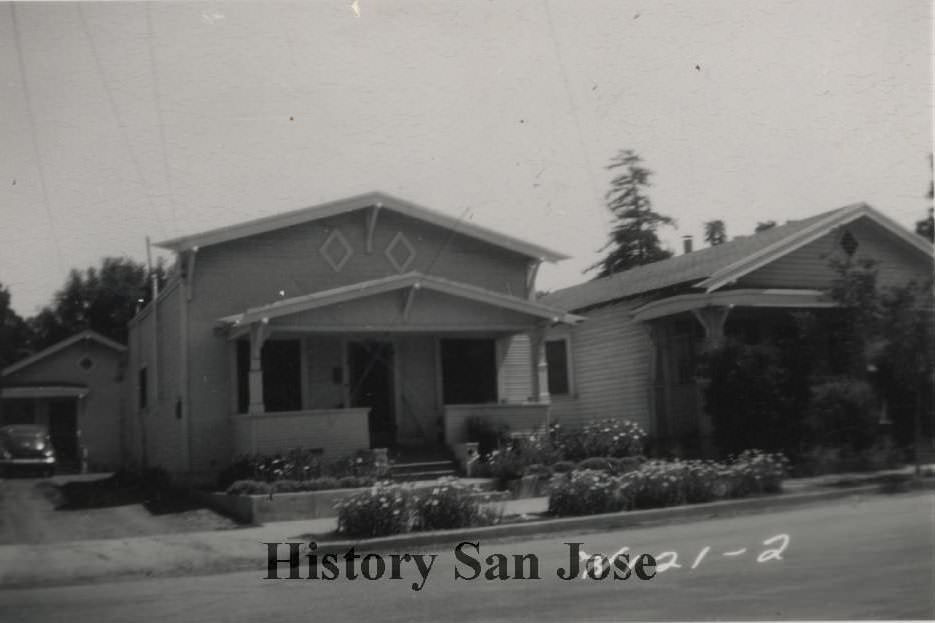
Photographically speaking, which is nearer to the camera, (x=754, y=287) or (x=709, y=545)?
(x=709, y=545)

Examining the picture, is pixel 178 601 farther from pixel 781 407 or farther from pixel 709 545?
pixel 781 407

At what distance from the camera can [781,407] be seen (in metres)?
15.9

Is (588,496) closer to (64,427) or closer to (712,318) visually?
(712,318)

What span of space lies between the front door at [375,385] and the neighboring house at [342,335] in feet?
0.10

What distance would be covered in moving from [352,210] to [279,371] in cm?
354

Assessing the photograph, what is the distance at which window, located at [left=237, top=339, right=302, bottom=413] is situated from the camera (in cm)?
1825

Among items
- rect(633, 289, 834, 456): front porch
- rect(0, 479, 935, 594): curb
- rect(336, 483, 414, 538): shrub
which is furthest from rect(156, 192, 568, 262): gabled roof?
rect(336, 483, 414, 538): shrub

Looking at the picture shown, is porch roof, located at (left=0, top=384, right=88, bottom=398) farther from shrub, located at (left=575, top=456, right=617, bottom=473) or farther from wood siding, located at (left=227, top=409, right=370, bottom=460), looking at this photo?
shrub, located at (left=575, top=456, right=617, bottom=473)

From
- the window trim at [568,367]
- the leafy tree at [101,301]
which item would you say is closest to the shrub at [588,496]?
the window trim at [568,367]

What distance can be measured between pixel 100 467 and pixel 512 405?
1139cm

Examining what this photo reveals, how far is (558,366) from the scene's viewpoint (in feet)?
74.0

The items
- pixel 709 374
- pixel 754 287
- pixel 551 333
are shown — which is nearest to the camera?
pixel 709 374

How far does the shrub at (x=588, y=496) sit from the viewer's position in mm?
12781

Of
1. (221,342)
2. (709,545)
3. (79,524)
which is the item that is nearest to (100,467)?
(221,342)
